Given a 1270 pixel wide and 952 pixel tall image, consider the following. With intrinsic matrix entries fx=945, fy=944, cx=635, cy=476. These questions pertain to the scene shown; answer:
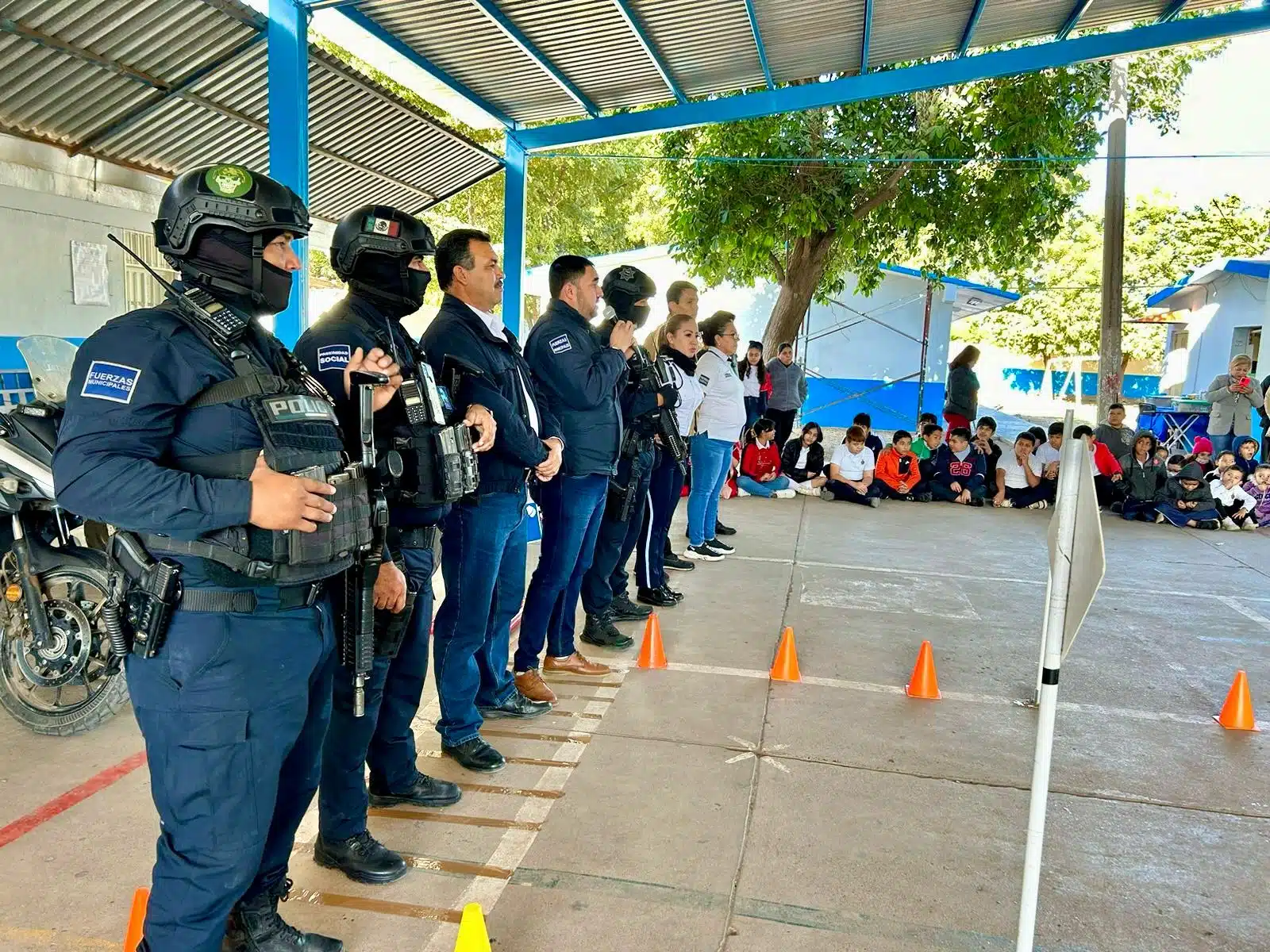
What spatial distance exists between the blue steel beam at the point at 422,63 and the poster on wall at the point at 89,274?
9.83 feet

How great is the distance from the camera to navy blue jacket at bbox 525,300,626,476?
14.1 feet

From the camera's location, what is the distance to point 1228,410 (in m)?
12.1

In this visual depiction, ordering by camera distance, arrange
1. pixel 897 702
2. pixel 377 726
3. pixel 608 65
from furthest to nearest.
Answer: pixel 608 65
pixel 897 702
pixel 377 726

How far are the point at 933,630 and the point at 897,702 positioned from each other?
1429 mm

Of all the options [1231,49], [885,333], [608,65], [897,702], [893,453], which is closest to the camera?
[897,702]

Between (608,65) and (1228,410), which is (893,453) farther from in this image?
(608,65)

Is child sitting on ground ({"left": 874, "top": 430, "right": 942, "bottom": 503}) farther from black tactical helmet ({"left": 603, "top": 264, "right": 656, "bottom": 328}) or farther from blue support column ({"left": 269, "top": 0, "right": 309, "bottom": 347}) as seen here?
blue support column ({"left": 269, "top": 0, "right": 309, "bottom": 347})

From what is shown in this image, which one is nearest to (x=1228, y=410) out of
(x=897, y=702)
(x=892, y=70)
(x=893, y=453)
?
(x=893, y=453)

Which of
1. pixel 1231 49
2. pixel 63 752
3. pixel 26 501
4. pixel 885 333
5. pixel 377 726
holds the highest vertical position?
pixel 1231 49

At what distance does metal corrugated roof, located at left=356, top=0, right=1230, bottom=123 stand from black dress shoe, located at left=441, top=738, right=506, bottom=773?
170 inches

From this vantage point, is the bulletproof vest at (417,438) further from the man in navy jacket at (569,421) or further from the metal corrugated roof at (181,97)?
the metal corrugated roof at (181,97)

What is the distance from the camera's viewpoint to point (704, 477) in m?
7.52

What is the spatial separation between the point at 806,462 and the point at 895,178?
4.40 meters

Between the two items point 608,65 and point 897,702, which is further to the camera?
point 608,65
